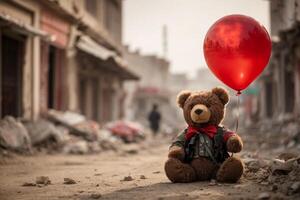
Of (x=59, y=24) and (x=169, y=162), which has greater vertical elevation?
(x=59, y=24)

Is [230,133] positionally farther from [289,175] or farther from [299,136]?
[299,136]

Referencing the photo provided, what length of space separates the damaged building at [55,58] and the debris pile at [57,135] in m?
0.80

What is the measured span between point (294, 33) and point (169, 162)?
10.9 m

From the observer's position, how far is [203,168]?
18.4 ft

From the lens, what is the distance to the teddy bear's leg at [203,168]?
5598mm

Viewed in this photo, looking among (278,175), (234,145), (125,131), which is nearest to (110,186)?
(234,145)

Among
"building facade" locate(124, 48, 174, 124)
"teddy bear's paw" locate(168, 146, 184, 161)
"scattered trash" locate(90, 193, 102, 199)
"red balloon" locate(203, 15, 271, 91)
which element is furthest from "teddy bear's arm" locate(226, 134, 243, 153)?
"building facade" locate(124, 48, 174, 124)

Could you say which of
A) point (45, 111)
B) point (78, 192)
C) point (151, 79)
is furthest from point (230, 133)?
point (151, 79)

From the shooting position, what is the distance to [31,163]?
29.3 feet

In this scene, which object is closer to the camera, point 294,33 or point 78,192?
point 78,192

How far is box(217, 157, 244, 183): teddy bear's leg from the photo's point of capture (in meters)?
5.37

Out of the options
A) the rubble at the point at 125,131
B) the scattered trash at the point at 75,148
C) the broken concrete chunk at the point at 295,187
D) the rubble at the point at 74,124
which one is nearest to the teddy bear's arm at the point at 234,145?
the broken concrete chunk at the point at 295,187

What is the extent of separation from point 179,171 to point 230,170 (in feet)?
1.85

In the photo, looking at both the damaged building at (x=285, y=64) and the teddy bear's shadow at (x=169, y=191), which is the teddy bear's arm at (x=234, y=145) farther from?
the damaged building at (x=285, y=64)
